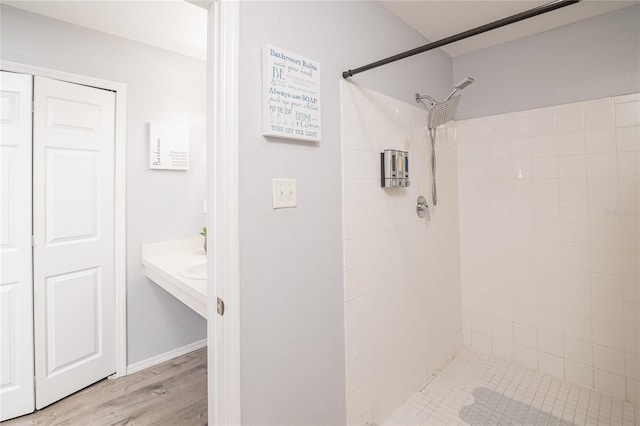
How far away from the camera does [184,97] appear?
2.60 metres

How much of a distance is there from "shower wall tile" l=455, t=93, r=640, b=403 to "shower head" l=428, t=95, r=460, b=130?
50 cm

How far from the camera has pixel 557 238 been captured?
212 centimetres

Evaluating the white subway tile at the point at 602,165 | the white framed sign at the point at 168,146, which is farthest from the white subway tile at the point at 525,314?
the white framed sign at the point at 168,146

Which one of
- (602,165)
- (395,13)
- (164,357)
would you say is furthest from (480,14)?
(164,357)

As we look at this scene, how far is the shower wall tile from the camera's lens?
1893 millimetres

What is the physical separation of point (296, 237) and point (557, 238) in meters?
1.82

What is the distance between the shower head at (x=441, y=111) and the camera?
194 centimetres

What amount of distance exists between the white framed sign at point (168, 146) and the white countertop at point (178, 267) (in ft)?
1.95

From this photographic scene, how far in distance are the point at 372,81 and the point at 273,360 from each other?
1399 mm

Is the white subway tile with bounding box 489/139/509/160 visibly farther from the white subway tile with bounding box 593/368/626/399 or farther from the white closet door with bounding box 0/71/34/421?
the white closet door with bounding box 0/71/34/421

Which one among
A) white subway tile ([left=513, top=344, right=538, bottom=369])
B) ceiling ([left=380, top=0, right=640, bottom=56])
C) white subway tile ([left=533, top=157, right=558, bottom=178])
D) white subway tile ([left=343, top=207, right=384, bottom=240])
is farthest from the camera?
white subway tile ([left=513, top=344, right=538, bottom=369])

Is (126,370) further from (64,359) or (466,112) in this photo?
(466,112)

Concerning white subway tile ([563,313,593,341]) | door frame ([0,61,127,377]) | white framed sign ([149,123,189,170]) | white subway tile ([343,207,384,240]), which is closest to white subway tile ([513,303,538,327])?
white subway tile ([563,313,593,341])

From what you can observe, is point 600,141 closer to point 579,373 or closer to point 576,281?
point 576,281
